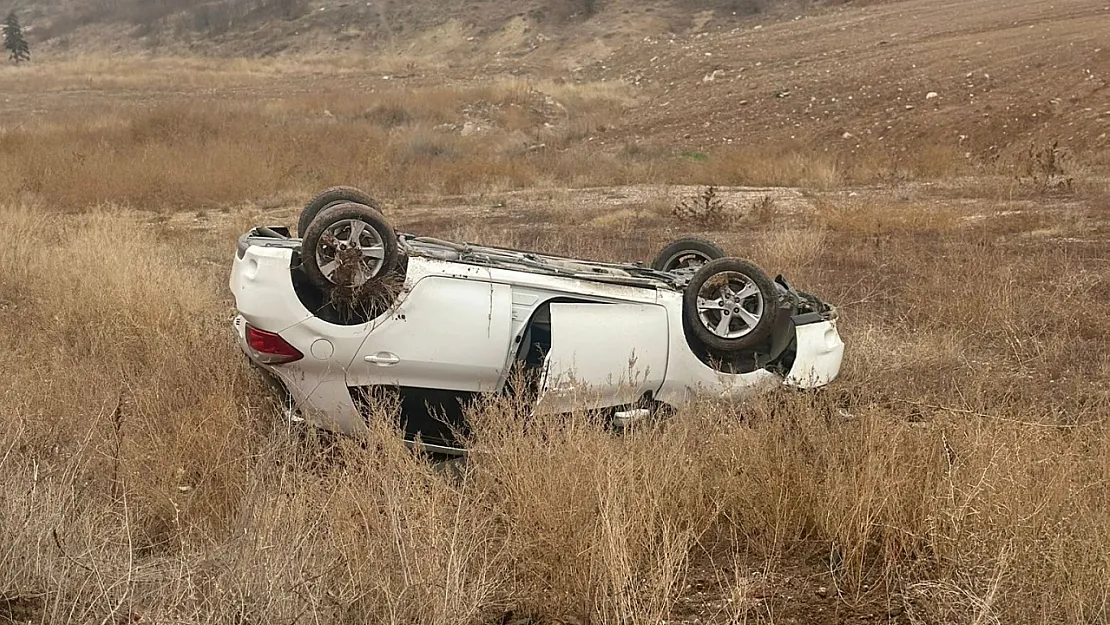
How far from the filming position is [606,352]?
4.57 meters

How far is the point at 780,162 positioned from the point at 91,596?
55.3 ft

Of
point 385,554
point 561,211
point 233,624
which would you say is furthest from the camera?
point 561,211

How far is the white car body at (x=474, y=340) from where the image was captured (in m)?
4.43

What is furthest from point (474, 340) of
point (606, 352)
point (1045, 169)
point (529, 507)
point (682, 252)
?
A: point (1045, 169)

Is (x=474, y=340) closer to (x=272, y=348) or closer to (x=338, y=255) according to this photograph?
(x=338, y=255)

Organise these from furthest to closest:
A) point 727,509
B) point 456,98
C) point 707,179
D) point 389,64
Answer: point 389,64
point 456,98
point 707,179
point 727,509

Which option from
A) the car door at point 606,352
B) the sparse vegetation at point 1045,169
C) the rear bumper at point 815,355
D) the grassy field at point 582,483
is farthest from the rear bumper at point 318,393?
the sparse vegetation at point 1045,169

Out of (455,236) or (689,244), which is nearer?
(689,244)

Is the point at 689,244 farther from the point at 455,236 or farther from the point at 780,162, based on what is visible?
the point at 780,162

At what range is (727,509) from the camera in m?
3.90

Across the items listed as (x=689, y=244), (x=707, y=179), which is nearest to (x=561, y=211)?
(x=707, y=179)

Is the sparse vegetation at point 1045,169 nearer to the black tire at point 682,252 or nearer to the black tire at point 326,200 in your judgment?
the black tire at point 682,252

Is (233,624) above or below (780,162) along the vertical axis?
below

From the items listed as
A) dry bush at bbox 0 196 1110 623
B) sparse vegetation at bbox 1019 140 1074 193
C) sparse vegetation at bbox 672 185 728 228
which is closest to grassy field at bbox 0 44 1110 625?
dry bush at bbox 0 196 1110 623
